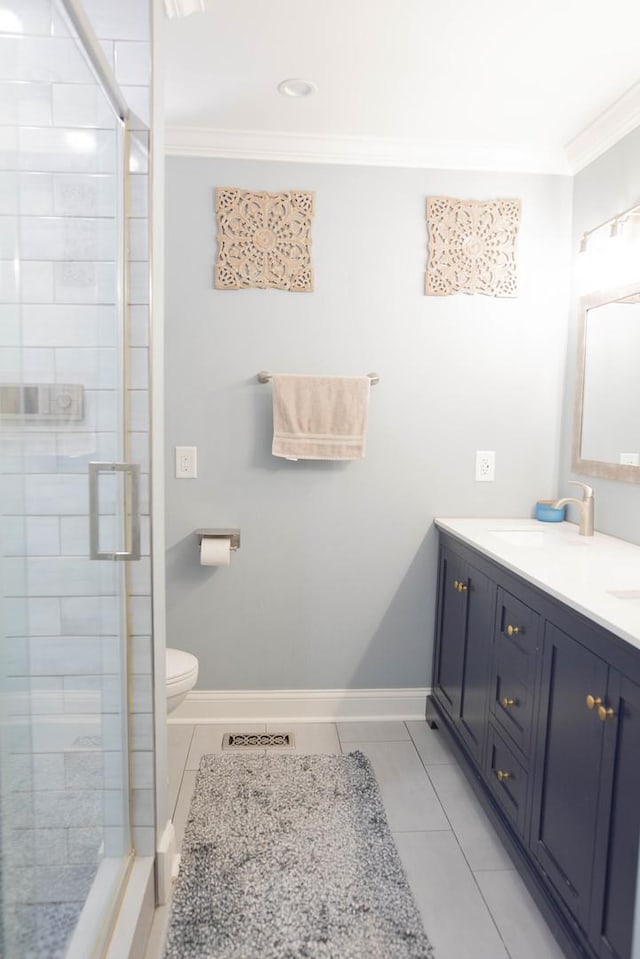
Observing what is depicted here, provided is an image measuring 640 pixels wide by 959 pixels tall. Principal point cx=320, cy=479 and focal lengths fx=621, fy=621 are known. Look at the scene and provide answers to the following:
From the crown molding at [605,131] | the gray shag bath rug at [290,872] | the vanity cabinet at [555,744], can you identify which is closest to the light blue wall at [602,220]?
the crown molding at [605,131]

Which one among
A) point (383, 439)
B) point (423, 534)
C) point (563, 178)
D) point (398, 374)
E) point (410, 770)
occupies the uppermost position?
point (563, 178)

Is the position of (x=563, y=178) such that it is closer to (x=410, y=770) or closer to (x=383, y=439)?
(x=383, y=439)

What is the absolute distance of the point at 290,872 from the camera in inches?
68.6

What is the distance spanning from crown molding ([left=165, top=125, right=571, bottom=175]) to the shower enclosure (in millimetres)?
1047

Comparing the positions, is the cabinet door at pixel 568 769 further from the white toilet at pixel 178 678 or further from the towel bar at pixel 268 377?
the towel bar at pixel 268 377

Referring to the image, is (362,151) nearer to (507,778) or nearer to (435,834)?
(507,778)

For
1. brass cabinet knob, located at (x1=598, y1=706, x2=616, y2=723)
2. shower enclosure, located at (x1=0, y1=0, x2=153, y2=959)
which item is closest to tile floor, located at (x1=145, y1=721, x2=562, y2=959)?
shower enclosure, located at (x1=0, y1=0, x2=153, y2=959)

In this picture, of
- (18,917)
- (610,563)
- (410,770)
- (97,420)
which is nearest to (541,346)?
(610,563)

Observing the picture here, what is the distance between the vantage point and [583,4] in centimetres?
165

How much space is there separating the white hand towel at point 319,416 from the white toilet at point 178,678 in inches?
33.3

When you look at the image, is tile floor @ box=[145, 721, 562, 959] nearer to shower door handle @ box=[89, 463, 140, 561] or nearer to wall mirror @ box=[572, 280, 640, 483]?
shower door handle @ box=[89, 463, 140, 561]

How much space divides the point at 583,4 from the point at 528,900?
2.40 m

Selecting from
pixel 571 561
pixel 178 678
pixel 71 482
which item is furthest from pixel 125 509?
pixel 571 561

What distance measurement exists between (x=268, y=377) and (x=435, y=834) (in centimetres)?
170
